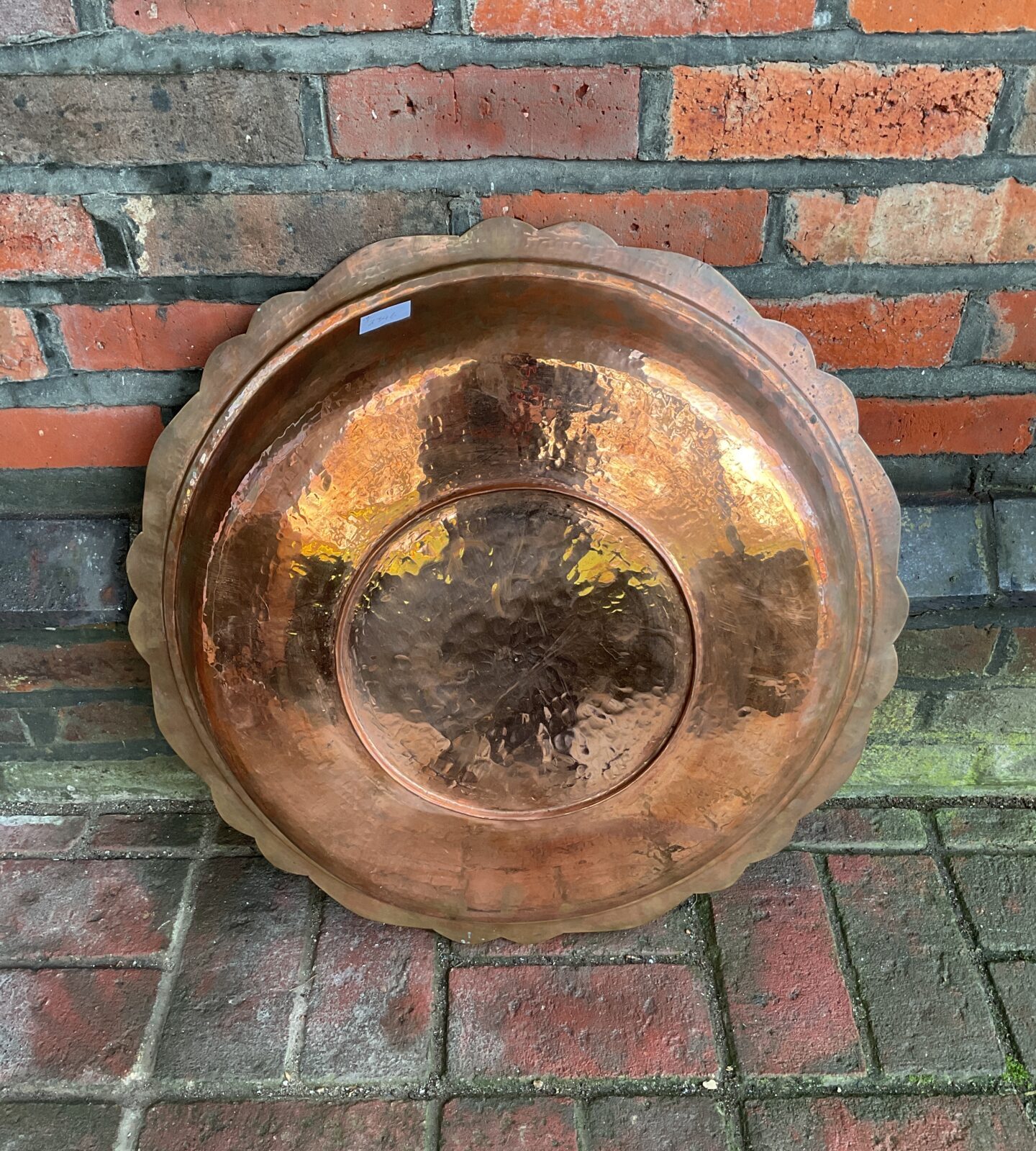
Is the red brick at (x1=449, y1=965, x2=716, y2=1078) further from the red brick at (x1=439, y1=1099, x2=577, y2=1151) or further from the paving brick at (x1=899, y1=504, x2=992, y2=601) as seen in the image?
the paving brick at (x1=899, y1=504, x2=992, y2=601)

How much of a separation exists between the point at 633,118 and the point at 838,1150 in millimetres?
1138

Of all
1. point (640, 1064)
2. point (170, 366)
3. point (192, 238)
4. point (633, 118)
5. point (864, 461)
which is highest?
point (633, 118)

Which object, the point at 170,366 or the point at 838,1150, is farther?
the point at 170,366

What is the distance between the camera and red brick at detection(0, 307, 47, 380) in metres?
1.04

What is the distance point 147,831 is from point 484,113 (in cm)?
107

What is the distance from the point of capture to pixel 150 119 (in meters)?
0.94

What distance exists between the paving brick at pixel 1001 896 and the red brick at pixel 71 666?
118cm

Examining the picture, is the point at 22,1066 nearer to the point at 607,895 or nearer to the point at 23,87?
the point at 607,895

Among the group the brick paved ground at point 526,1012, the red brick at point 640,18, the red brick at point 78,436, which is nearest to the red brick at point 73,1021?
the brick paved ground at point 526,1012

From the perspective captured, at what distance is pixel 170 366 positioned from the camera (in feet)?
3.51

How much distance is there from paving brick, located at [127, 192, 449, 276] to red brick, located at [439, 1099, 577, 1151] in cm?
97

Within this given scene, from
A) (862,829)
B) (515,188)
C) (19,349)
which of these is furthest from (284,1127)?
(515,188)

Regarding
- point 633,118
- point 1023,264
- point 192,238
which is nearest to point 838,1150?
point 1023,264

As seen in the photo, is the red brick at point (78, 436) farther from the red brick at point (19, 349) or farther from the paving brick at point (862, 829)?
the paving brick at point (862, 829)
